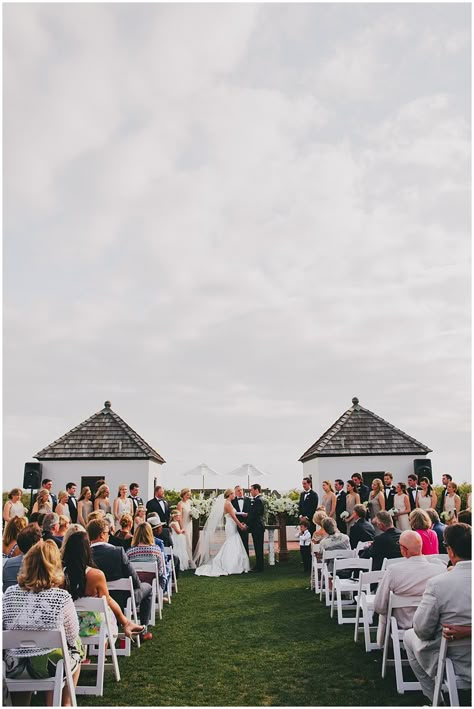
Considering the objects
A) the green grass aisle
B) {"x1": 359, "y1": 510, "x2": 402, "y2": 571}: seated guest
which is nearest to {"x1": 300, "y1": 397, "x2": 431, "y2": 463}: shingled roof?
the green grass aisle

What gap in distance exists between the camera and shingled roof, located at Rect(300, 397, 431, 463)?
23.9m

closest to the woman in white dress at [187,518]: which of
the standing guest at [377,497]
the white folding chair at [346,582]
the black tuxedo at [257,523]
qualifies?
the black tuxedo at [257,523]

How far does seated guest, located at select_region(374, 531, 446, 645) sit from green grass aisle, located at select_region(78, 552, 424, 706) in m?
0.77

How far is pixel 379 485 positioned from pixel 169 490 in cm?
1416

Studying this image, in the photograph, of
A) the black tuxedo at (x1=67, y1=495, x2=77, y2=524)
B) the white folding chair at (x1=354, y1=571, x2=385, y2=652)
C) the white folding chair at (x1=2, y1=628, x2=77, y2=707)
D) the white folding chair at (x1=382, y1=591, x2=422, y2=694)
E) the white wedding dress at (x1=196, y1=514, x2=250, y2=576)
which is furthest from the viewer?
the white wedding dress at (x1=196, y1=514, x2=250, y2=576)

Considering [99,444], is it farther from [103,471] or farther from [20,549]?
[20,549]

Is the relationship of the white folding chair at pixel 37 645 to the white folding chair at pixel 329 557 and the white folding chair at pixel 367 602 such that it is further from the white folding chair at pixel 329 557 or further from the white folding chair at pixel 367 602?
the white folding chair at pixel 329 557

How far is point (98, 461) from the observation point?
2466 centimetres

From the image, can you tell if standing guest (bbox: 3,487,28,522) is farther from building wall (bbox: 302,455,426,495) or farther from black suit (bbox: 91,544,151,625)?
building wall (bbox: 302,455,426,495)

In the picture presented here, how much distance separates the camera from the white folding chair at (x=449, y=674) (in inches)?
211

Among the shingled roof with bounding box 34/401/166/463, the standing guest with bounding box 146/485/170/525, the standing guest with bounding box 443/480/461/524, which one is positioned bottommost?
the standing guest with bounding box 146/485/170/525

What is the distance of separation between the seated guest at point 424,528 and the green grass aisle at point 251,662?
5.09ft

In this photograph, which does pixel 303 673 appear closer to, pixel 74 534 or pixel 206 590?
pixel 74 534

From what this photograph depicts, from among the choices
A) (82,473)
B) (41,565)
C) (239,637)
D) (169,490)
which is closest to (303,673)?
(239,637)
